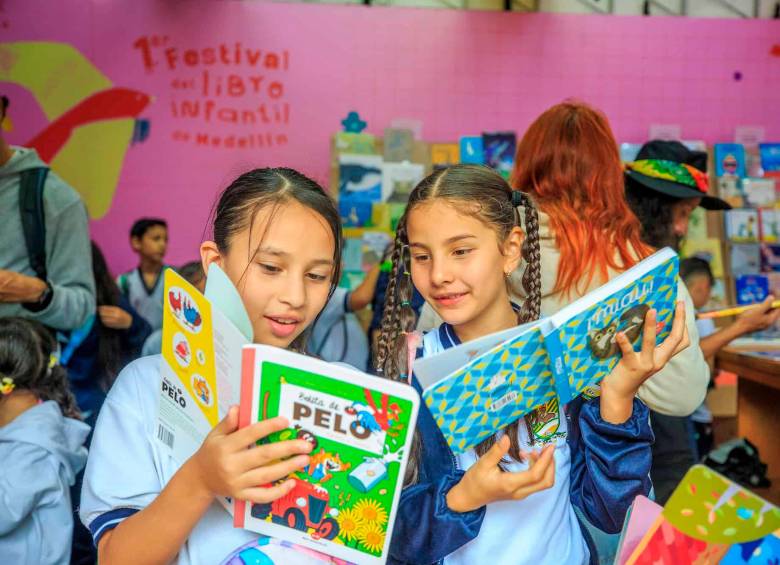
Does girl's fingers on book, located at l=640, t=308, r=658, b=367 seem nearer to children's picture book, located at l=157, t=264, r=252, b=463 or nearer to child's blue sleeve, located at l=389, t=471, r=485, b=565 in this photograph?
child's blue sleeve, located at l=389, t=471, r=485, b=565

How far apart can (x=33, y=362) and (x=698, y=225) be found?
13.0 feet

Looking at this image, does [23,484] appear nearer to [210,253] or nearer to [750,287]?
[210,253]

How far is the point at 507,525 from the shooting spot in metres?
1.22

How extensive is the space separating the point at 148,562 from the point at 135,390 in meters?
0.25

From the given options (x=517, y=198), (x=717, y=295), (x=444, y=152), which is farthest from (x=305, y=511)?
(x=717, y=295)

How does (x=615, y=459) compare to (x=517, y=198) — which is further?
(x=517, y=198)

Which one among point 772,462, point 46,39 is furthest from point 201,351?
point 46,39

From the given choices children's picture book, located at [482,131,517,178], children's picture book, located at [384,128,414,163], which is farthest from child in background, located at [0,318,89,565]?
Result: children's picture book, located at [482,131,517,178]

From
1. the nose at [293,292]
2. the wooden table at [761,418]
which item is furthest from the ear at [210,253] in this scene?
the wooden table at [761,418]

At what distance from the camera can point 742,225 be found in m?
4.93

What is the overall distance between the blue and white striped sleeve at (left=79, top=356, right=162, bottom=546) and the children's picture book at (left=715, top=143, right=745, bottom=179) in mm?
4537

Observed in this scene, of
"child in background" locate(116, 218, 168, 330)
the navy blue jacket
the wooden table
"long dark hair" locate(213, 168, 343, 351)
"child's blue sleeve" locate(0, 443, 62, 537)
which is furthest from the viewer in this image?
"child in background" locate(116, 218, 168, 330)

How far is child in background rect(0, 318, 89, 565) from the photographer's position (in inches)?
80.0

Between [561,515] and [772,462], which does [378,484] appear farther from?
[772,462]
